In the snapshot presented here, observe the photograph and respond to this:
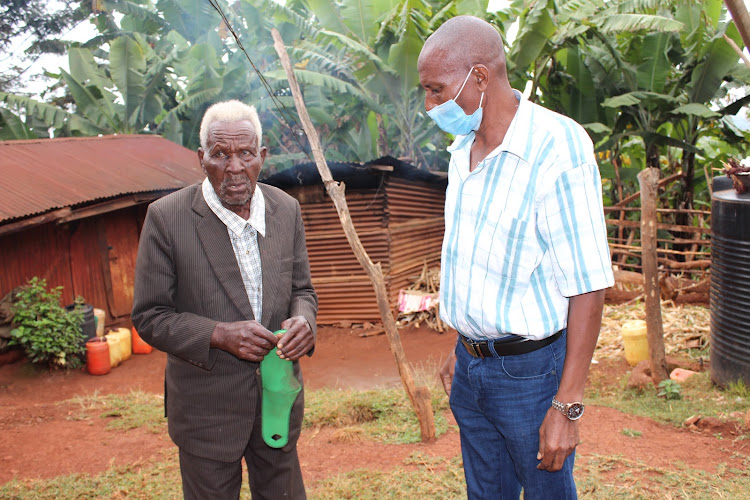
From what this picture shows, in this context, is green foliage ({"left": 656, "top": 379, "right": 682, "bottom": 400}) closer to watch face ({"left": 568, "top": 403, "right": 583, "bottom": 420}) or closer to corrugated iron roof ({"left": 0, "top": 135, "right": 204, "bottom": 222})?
watch face ({"left": 568, "top": 403, "right": 583, "bottom": 420})

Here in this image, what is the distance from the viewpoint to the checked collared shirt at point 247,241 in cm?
238

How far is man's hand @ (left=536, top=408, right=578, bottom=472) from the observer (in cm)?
178

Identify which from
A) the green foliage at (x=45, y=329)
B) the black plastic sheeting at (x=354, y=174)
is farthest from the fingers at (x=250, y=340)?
the black plastic sheeting at (x=354, y=174)

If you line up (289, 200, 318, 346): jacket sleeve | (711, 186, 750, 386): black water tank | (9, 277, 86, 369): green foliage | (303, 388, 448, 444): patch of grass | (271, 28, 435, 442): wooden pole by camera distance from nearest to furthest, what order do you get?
(289, 200, 318, 346): jacket sleeve → (271, 28, 435, 442): wooden pole → (303, 388, 448, 444): patch of grass → (711, 186, 750, 386): black water tank → (9, 277, 86, 369): green foliage

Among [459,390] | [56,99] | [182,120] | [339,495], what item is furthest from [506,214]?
[56,99]

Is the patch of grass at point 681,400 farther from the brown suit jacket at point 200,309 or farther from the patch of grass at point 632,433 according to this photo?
the brown suit jacket at point 200,309

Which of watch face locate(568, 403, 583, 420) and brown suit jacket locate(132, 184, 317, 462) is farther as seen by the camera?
brown suit jacket locate(132, 184, 317, 462)

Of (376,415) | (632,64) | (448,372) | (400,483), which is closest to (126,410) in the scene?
(376,415)

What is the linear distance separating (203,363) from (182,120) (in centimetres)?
1436

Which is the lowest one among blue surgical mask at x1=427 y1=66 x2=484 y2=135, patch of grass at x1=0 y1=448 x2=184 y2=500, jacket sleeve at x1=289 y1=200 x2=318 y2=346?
patch of grass at x1=0 y1=448 x2=184 y2=500

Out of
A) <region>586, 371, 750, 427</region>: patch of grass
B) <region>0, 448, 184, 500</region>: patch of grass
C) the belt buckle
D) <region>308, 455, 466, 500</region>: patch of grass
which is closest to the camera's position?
the belt buckle

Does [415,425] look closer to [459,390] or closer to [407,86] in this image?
[459,390]

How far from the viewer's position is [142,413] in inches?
225

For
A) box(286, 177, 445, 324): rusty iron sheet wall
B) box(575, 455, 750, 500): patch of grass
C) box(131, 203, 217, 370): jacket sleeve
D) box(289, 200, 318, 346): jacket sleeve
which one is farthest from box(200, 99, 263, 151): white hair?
box(286, 177, 445, 324): rusty iron sheet wall
